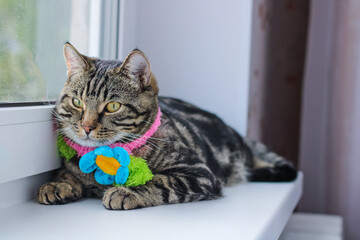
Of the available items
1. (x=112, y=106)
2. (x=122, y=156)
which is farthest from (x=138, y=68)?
(x=122, y=156)

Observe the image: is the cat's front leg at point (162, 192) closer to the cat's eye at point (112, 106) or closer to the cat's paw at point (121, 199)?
the cat's paw at point (121, 199)

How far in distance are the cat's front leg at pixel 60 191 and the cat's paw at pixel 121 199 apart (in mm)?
97

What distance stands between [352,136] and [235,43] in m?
0.60

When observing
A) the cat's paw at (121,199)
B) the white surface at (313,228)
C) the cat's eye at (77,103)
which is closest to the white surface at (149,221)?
the cat's paw at (121,199)

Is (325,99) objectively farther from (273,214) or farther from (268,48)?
(273,214)

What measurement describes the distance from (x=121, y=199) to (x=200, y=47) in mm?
774

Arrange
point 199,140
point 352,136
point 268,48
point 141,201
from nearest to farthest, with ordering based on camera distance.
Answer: point 141,201 < point 199,140 < point 352,136 < point 268,48

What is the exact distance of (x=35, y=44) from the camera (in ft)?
3.71

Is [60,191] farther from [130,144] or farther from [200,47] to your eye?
[200,47]

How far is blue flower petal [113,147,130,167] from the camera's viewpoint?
105 cm

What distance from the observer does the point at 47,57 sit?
1.19 metres

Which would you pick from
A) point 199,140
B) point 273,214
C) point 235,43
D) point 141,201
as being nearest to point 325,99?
point 235,43

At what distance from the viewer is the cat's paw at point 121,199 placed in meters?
1.01

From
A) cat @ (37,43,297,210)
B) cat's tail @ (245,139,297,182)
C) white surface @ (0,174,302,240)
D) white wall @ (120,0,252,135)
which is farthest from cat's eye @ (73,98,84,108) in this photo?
cat's tail @ (245,139,297,182)
